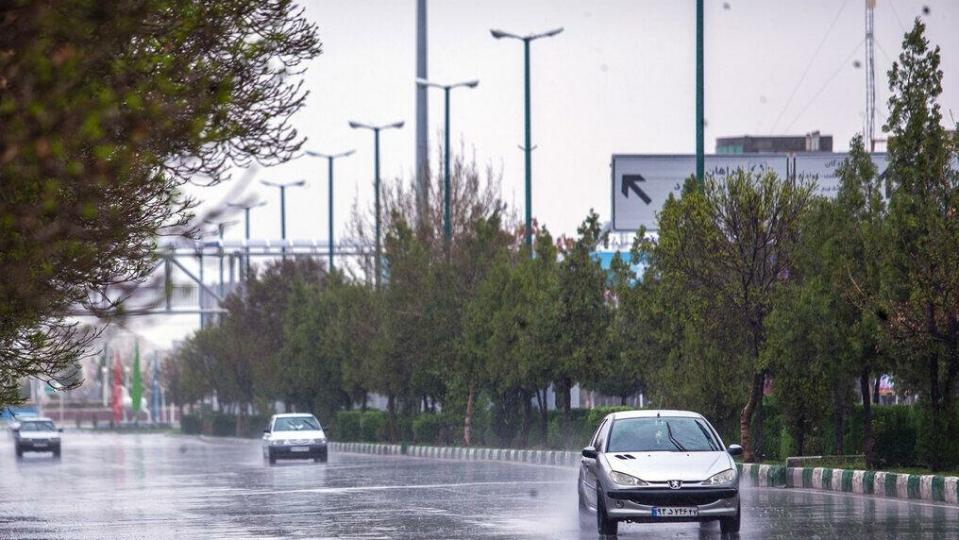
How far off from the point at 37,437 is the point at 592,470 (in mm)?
40637

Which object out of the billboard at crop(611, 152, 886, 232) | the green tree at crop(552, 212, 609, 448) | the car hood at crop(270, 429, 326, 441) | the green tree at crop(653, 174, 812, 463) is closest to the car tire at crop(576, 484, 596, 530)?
the green tree at crop(653, 174, 812, 463)

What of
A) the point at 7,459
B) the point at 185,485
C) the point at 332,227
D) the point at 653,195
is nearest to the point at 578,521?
the point at 185,485

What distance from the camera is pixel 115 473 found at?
130 ft

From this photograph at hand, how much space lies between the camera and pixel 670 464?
17422mm

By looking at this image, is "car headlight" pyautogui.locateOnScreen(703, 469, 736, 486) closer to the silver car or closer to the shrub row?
the silver car

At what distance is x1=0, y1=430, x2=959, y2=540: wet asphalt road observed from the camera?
18.2m

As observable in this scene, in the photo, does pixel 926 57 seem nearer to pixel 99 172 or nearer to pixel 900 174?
pixel 900 174

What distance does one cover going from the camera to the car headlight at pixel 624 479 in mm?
17141

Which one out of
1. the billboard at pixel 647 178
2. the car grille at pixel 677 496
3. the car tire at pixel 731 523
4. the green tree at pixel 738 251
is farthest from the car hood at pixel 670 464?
the billboard at pixel 647 178

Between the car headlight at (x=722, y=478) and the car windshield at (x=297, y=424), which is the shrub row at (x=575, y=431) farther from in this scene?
the car headlight at (x=722, y=478)

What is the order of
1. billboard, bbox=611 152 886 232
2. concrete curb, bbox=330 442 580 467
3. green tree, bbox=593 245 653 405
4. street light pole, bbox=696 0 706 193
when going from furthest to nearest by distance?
1. billboard, bbox=611 152 886 232
2. concrete curb, bbox=330 442 580 467
3. green tree, bbox=593 245 653 405
4. street light pole, bbox=696 0 706 193

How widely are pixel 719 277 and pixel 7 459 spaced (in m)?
34.1

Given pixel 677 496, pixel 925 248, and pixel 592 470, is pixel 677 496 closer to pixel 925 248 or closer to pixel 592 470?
pixel 592 470

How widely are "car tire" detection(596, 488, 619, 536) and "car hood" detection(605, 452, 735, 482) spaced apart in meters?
0.37
